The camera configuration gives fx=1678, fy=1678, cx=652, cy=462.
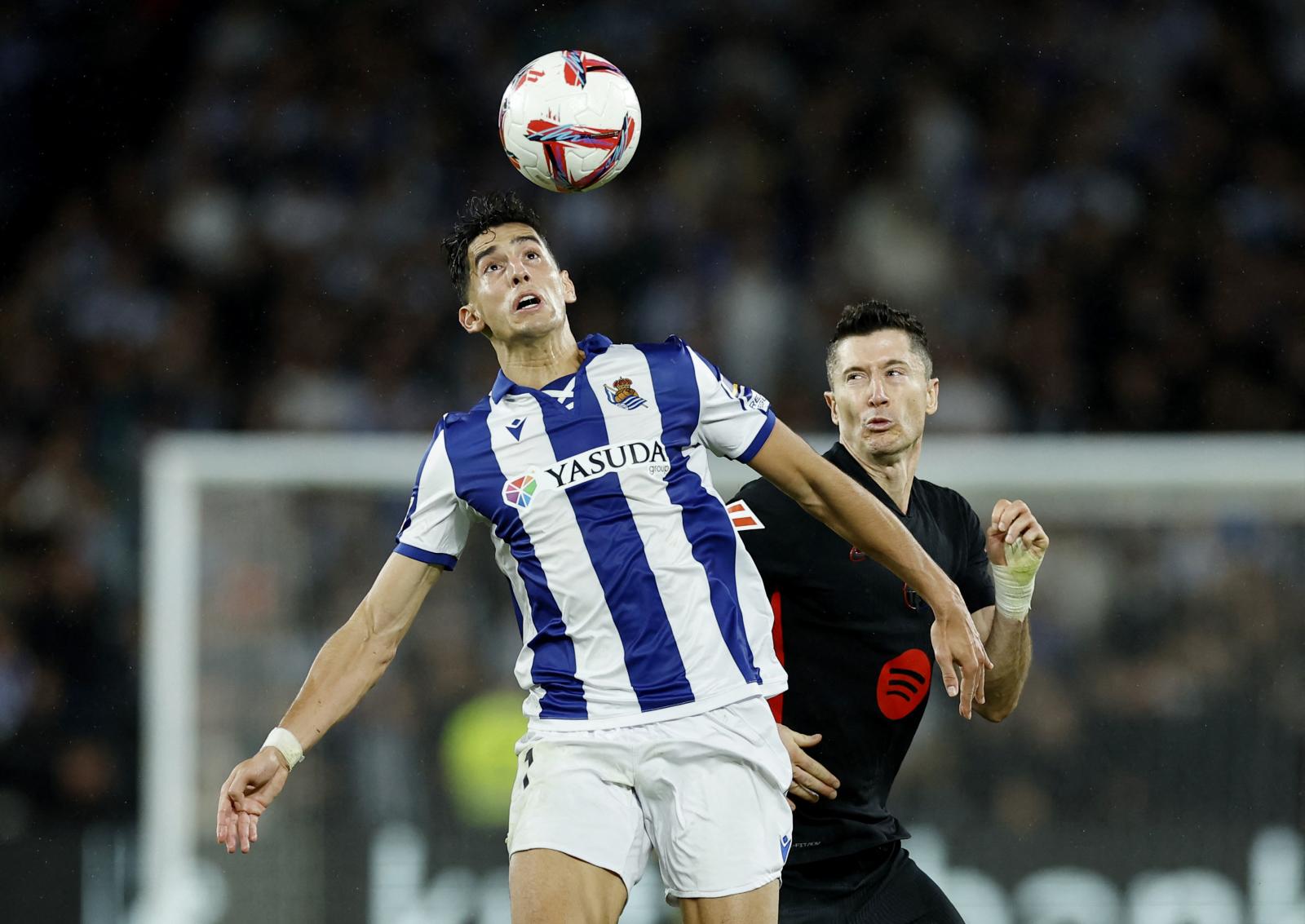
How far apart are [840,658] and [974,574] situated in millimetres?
534

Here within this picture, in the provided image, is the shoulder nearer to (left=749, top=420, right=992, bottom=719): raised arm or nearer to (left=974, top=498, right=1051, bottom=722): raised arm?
(left=749, top=420, right=992, bottom=719): raised arm

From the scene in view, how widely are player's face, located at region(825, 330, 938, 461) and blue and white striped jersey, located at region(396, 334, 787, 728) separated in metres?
0.63

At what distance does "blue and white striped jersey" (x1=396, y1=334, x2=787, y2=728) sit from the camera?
12.5 feet

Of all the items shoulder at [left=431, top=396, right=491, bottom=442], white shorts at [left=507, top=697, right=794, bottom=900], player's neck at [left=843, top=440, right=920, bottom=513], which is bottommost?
white shorts at [left=507, top=697, right=794, bottom=900]

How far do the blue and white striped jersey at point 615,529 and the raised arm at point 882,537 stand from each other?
9 centimetres

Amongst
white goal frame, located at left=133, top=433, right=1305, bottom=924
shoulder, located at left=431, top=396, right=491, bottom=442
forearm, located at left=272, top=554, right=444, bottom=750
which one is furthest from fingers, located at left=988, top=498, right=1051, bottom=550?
white goal frame, located at left=133, top=433, right=1305, bottom=924

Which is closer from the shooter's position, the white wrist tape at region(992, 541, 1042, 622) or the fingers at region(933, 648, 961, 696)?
the fingers at region(933, 648, 961, 696)

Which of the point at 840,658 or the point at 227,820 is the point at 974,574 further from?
the point at 227,820

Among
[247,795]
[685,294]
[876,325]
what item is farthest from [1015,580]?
[685,294]

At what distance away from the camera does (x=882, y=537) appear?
3857mm

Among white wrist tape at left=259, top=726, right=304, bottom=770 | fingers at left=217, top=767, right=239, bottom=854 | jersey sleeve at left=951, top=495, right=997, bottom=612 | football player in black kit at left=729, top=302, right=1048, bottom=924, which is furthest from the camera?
jersey sleeve at left=951, top=495, right=997, bottom=612

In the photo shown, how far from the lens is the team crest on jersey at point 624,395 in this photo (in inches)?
155

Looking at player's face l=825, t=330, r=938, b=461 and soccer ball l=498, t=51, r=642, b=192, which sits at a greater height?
soccer ball l=498, t=51, r=642, b=192

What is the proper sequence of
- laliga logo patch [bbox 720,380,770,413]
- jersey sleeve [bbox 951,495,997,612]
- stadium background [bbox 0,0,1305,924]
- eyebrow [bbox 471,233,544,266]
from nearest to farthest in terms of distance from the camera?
laliga logo patch [bbox 720,380,770,413], eyebrow [bbox 471,233,544,266], jersey sleeve [bbox 951,495,997,612], stadium background [bbox 0,0,1305,924]
